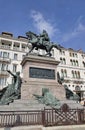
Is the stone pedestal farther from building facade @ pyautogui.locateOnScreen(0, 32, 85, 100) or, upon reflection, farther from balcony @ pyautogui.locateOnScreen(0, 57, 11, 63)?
balcony @ pyautogui.locateOnScreen(0, 57, 11, 63)

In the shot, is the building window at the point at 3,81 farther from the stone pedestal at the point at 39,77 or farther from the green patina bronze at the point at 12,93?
the green patina bronze at the point at 12,93

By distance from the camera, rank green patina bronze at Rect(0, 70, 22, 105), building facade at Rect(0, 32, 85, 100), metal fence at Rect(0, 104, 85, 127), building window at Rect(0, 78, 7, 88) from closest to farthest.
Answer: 1. metal fence at Rect(0, 104, 85, 127)
2. green patina bronze at Rect(0, 70, 22, 105)
3. building window at Rect(0, 78, 7, 88)
4. building facade at Rect(0, 32, 85, 100)

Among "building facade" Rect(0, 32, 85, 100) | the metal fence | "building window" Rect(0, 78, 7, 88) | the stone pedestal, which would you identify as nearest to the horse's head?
the stone pedestal

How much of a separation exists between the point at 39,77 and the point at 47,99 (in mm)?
2584

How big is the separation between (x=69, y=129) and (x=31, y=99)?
4.87 metres

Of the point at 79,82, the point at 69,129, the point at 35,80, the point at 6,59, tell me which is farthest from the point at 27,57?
the point at 79,82

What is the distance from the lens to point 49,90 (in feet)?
40.5

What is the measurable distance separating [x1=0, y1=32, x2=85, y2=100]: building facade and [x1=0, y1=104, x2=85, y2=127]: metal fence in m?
28.1

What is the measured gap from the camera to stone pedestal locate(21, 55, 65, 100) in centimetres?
1188

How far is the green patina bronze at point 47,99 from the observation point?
1052cm

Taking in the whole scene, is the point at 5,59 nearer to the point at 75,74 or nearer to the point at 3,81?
the point at 3,81

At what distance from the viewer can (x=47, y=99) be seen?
10.9 m

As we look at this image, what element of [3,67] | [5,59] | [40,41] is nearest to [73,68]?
[5,59]

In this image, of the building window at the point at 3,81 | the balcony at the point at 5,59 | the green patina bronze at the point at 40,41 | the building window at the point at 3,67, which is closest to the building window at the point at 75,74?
the balcony at the point at 5,59
